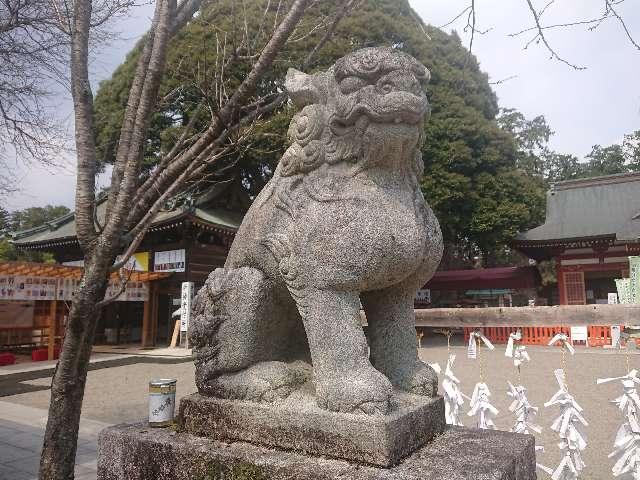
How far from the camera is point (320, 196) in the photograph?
1.86m

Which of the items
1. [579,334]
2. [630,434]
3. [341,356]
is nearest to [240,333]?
[341,356]

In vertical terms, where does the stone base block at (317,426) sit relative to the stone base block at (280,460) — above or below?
above

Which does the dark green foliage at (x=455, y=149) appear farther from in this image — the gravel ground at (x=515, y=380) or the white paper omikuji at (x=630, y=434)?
the white paper omikuji at (x=630, y=434)

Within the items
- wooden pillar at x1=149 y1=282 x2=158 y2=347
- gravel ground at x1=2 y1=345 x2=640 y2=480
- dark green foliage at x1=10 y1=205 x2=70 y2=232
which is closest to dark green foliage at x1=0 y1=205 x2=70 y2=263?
dark green foliage at x1=10 y1=205 x2=70 y2=232

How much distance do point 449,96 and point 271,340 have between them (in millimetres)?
15073

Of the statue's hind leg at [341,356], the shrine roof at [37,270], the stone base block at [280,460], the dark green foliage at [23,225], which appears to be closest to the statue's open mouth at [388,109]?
the statue's hind leg at [341,356]

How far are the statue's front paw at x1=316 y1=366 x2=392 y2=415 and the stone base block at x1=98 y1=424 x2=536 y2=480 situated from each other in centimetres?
17

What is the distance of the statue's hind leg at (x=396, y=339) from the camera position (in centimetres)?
196

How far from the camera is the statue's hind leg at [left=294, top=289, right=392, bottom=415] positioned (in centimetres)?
164

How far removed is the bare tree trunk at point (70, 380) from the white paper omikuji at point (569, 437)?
283cm

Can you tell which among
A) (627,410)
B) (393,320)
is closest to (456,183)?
(627,410)

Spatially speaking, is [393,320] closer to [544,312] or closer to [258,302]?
[258,302]

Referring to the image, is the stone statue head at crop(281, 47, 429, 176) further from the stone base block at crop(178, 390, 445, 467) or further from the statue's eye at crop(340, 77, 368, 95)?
the stone base block at crop(178, 390, 445, 467)

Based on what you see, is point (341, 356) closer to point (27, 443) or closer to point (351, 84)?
point (351, 84)
